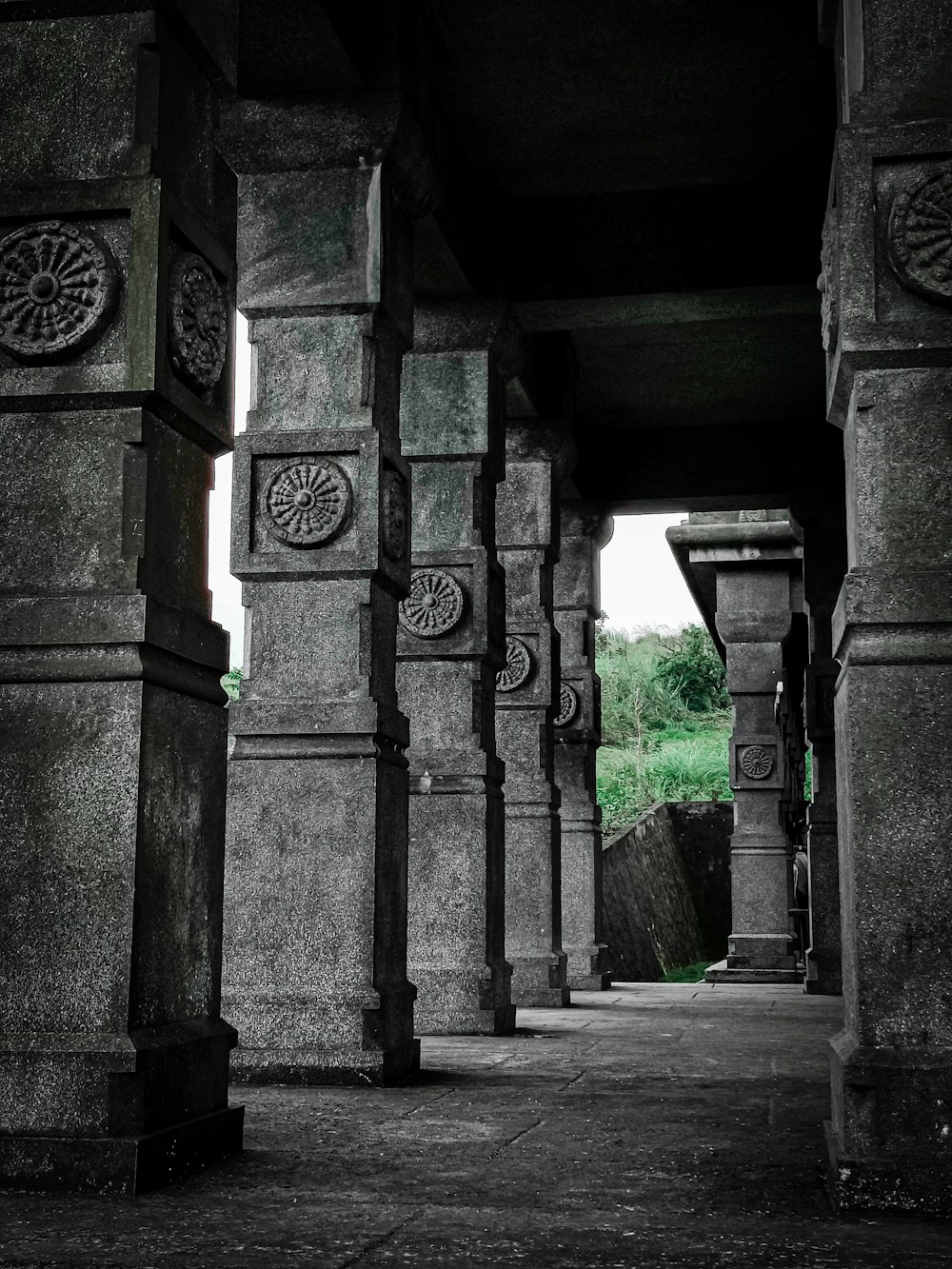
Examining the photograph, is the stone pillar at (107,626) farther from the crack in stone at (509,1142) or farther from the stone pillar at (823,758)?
the stone pillar at (823,758)

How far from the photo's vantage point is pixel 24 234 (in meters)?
4.20

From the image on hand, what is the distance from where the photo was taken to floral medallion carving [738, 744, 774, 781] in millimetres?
18078

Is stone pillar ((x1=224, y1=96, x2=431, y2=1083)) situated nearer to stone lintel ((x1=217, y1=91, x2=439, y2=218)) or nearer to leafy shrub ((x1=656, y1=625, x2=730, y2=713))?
stone lintel ((x1=217, y1=91, x2=439, y2=218))

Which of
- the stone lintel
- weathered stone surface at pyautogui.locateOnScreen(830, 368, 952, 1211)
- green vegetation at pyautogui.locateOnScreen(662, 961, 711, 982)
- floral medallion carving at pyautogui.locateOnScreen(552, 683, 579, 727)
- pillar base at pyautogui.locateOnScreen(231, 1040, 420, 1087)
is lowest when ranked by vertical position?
green vegetation at pyautogui.locateOnScreen(662, 961, 711, 982)

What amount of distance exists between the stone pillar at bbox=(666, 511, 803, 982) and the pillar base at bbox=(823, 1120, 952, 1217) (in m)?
13.8

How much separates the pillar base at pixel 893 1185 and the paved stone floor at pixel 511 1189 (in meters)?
0.07

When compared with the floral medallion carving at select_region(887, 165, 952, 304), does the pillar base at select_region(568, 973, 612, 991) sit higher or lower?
lower

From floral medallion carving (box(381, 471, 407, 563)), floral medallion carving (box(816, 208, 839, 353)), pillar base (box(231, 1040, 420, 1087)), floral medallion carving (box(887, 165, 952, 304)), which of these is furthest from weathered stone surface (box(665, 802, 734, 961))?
floral medallion carving (box(887, 165, 952, 304))

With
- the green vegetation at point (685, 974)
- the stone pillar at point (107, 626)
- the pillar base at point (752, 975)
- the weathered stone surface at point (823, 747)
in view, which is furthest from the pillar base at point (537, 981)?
the green vegetation at point (685, 974)

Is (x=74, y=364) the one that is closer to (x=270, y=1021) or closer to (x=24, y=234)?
(x=24, y=234)

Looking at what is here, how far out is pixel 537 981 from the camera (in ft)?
37.1

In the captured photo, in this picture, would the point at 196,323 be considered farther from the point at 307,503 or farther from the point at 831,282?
the point at 307,503

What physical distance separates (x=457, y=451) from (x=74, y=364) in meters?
5.15

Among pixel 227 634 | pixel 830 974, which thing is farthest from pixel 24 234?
pixel 830 974
